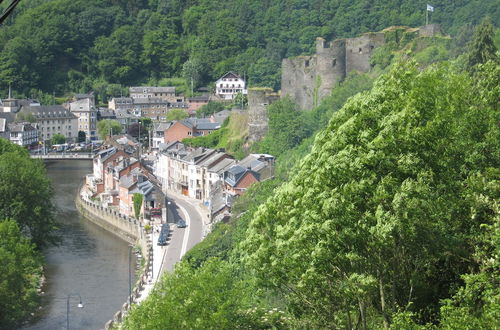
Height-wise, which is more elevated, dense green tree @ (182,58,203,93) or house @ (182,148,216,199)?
dense green tree @ (182,58,203,93)

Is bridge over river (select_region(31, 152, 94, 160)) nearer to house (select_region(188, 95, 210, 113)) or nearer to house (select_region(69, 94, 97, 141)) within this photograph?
house (select_region(69, 94, 97, 141))

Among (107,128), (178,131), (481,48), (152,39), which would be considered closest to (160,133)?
(178,131)

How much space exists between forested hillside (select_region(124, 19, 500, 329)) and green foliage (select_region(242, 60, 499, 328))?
2cm

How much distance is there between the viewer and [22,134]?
227 ft

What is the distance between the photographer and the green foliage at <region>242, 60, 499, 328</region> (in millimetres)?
11234

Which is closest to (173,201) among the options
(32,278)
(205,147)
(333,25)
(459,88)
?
(205,147)

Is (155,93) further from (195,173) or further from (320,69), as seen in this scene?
(320,69)

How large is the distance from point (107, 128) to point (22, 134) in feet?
26.5

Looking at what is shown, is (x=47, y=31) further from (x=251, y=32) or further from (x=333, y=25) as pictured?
(x=333, y=25)

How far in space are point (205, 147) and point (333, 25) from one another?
3239 centimetres

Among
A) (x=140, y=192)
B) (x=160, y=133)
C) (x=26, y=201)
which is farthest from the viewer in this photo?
(x=160, y=133)

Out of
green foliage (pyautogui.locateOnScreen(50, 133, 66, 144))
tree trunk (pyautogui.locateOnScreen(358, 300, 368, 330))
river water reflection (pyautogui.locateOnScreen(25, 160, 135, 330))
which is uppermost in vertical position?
tree trunk (pyautogui.locateOnScreen(358, 300, 368, 330))

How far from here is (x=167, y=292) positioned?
15914mm

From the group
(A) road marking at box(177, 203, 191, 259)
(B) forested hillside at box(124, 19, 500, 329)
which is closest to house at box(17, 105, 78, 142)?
(A) road marking at box(177, 203, 191, 259)
